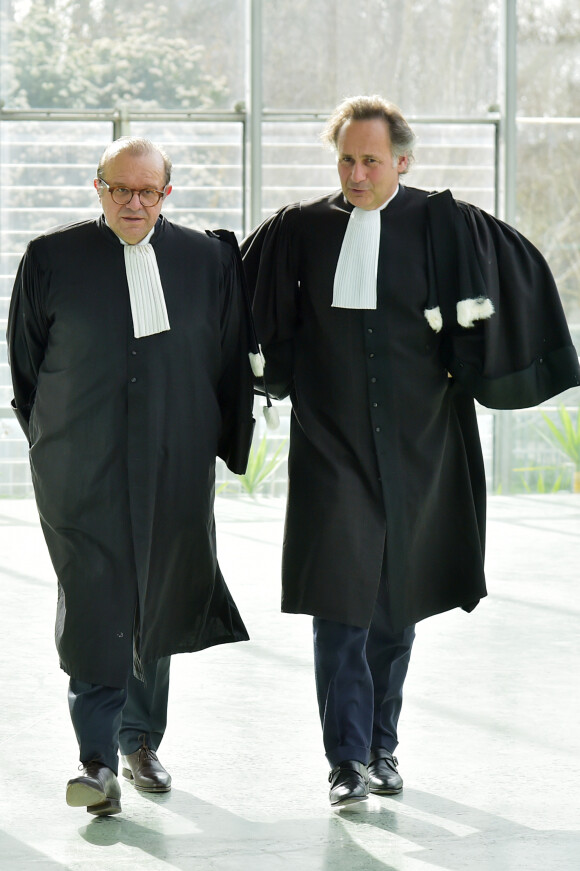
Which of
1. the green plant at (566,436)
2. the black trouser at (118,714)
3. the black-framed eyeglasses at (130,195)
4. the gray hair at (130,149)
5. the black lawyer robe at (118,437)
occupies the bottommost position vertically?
the green plant at (566,436)

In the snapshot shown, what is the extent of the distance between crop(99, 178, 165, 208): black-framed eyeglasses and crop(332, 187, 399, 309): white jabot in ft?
1.43

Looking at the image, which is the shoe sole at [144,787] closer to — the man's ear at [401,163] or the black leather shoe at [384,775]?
the black leather shoe at [384,775]

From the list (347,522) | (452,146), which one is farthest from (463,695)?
(452,146)

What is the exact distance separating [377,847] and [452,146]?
6.49 metres

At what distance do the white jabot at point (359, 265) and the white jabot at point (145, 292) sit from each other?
0.39 metres

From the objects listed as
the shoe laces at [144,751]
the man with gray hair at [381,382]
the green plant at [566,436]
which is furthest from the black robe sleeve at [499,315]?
the green plant at [566,436]

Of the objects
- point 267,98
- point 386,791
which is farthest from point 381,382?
point 267,98

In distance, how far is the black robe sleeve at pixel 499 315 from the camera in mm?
3289

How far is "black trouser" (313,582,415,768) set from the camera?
3170 mm

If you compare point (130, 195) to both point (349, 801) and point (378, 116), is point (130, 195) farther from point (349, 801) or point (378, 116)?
point (349, 801)

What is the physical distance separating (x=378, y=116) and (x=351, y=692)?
1254 millimetres

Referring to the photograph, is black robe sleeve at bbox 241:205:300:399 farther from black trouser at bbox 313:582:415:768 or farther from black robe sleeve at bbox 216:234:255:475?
black trouser at bbox 313:582:415:768

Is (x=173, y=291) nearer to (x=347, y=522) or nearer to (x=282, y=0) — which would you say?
(x=347, y=522)

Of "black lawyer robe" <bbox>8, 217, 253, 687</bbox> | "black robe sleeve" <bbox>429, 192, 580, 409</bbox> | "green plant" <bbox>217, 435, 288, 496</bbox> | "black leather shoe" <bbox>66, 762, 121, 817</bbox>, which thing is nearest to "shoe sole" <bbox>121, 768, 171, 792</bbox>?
"black leather shoe" <bbox>66, 762, 121, 817</bbox>
